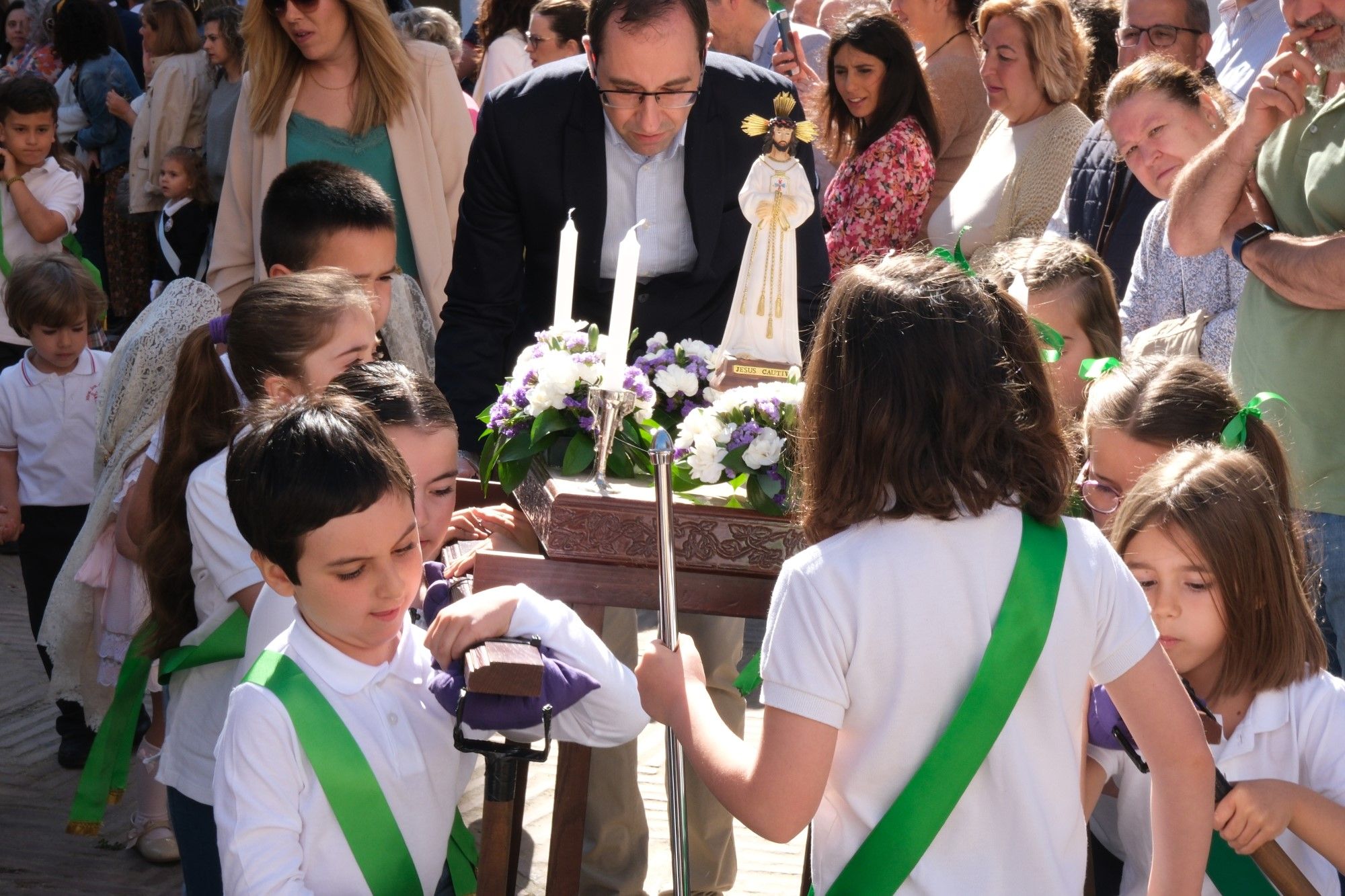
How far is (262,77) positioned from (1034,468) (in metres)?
3.37

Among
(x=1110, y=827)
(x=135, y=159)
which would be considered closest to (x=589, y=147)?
(x=1110, y=827)

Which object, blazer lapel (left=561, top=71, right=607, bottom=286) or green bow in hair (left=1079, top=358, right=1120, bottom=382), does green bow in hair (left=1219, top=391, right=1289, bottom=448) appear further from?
blazer lapel (left=561, top=71, right=607, bottom=286)

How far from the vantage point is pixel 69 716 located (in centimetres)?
444

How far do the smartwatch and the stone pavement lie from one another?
190 centimetres

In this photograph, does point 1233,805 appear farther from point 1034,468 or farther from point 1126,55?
point 1126,55

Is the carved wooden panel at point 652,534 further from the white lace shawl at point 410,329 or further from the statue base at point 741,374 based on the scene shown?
the white lace shawl at point 410,329

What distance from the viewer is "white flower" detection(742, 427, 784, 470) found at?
2363 mm

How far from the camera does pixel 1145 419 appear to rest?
2.52 m

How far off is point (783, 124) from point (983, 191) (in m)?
2.23

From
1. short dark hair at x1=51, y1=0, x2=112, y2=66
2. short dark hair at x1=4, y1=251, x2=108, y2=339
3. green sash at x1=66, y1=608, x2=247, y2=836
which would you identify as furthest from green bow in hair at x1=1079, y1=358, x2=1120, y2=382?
short dark hair at x1=51, y1=0, x2=112, y2=66

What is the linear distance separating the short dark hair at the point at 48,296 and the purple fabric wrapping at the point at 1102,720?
153 inches

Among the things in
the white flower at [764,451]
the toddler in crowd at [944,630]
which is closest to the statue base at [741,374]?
the white flower at [764,451]

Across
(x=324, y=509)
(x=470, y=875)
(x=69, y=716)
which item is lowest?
(x=69, y=716)

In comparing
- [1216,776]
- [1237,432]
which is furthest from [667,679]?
[1237,432]
